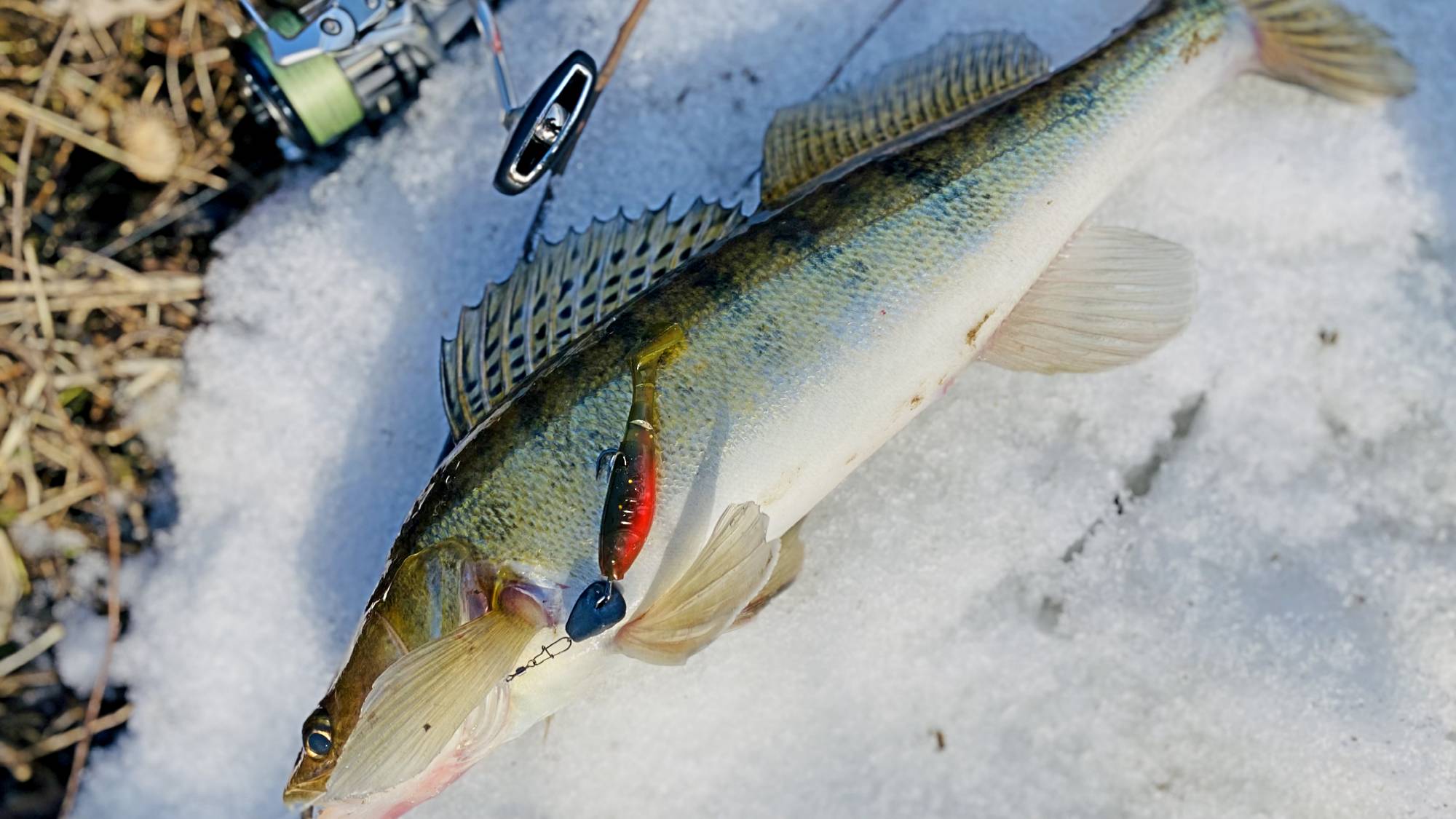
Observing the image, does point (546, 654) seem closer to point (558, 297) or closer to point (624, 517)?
point (624, 517)

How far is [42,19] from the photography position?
7.91 ft

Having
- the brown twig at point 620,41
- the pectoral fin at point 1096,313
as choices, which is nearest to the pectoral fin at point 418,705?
the pectoral fin at point 1096,313

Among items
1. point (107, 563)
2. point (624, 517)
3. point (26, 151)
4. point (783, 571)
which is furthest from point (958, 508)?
point (26, 151)

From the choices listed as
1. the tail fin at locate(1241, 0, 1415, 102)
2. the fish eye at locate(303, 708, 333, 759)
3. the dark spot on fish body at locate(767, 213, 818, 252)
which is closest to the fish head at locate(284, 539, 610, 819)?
the fish eye at locate(303, 708, 333, 759)

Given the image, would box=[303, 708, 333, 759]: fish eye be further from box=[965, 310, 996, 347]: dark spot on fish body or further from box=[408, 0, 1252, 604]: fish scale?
box=[965, 310, 996, 347]: dark spot on fish body

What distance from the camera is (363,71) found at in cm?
219

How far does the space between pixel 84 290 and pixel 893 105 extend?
81.4 inches

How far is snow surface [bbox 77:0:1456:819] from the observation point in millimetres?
2096

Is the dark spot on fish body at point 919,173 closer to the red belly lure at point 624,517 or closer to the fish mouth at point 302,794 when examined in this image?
the red belly lure at point 624,517

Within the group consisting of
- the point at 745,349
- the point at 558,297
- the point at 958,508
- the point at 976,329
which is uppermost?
the point at 558,297

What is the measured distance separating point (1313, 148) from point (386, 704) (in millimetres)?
2391

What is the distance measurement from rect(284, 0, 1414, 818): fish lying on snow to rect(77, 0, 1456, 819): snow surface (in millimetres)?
335

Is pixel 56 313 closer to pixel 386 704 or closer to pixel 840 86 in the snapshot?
pixel 386 704

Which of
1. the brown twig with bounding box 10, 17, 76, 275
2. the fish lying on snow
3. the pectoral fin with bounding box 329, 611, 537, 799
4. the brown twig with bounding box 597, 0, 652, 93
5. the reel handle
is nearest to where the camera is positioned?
the pectoral fin with bounding box 329, 611, 537, 799
